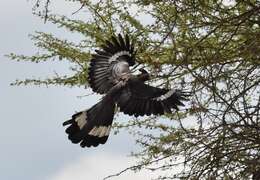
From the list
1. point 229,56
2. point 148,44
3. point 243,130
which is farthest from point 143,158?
point 243,130

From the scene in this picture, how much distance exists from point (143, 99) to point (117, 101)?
0.65 ft

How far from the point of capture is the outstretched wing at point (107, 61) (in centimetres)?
514

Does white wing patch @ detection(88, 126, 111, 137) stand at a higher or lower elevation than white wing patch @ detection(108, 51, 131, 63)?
lower

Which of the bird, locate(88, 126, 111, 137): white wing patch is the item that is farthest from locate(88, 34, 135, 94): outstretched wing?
locate(88, 126, 111, 137): white wing patch

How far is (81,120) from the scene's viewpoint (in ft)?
16.5

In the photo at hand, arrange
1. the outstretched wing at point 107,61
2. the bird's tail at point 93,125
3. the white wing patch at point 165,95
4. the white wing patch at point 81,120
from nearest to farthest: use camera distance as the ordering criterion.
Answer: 1. the white wing patch at point 165,95
2. the bird's tail at point 93,125
3. the white wing patch at point 81,120
4. the outstretched wing at point 107,61

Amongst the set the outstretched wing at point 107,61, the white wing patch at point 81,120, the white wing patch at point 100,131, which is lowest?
the white wing patch at point 100,131

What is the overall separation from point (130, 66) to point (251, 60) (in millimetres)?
1122

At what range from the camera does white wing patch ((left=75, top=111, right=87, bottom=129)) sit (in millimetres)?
5008

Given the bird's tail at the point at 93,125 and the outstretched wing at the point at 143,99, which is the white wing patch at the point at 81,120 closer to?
the bird's tail at the point at 93,125

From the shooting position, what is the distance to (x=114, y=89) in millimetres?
4938

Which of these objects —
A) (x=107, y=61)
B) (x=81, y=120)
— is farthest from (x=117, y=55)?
(x=81, y=120)

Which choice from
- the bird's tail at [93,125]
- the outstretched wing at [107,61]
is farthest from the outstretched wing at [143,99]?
the outstretched wing at [107,61]

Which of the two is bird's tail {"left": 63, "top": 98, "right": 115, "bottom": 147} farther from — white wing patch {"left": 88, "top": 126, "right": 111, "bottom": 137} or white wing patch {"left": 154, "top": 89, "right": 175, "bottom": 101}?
white wing patch {"left": 154, "top": 89, "right": 175, "bottom": 101}
